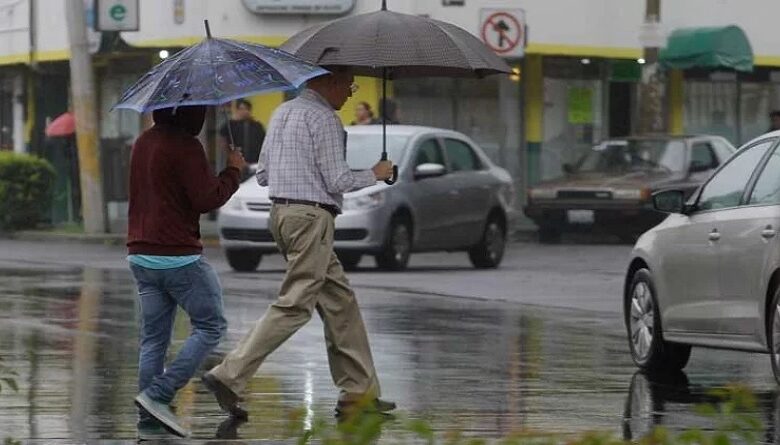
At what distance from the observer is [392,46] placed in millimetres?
10555

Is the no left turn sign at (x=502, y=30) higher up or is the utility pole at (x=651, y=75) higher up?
the no left turn sign at (x=502, y=30)

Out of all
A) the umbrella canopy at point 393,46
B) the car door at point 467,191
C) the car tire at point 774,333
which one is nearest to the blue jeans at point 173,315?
the umbrella canopy at point 393,46

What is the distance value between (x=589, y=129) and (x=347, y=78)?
25.0m

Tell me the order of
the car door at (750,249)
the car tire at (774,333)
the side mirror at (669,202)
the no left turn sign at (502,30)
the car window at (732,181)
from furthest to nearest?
the no left turn sign at (502,30), the side mirror at (669,202), the car window at (732,181), the car door at (750,249), the car tire at (774,333)

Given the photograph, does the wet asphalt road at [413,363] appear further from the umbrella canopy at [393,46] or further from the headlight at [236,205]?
the umbrella canopy at [393,46]

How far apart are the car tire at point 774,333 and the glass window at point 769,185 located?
0.59 m

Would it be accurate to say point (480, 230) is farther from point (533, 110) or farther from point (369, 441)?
point (369, 441)

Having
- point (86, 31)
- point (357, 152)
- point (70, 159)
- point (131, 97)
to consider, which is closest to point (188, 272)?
point (131, 97)

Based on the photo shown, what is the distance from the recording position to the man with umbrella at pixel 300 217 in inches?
389

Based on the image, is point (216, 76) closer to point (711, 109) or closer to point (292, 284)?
point (292, 284)

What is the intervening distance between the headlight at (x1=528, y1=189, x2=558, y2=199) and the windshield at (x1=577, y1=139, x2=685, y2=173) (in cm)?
67

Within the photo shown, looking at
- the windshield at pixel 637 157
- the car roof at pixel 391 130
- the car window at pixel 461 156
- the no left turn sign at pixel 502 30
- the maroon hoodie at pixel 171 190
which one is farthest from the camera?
the windshield at pixel 637 157

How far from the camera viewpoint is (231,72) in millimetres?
9375

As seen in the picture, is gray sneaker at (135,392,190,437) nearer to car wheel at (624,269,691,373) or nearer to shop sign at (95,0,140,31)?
car wheel at (624,269,691,373)
